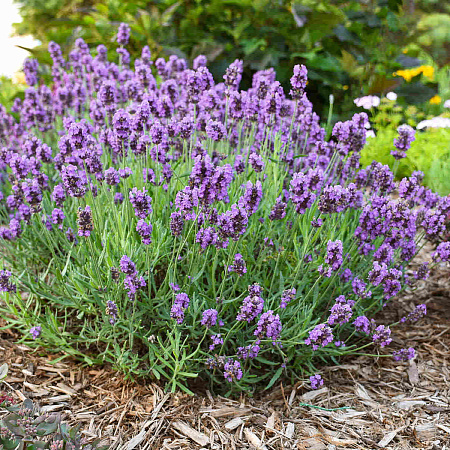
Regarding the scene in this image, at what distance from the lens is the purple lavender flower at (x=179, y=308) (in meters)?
2.08

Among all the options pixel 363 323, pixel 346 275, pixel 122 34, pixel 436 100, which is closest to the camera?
pixel 363 323

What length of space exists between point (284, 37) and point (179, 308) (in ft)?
15.7

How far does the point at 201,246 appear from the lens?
2182mm

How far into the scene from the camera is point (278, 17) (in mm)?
5930

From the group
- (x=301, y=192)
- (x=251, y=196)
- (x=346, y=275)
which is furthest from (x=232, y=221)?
(x=346, y=275)

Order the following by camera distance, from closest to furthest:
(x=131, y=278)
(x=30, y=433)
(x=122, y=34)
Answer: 1. (x=30, y=433)
2. (x=131, y=278)
3. (x=122, y=34)

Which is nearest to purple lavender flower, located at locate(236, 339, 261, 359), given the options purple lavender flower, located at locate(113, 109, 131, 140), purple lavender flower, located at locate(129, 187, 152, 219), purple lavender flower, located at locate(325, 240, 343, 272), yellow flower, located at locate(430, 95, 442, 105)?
purple lavender flower, located at locate(325, 240, 343, 272)

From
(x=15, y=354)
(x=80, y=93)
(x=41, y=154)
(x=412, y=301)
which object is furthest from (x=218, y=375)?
(x=80, y=93)

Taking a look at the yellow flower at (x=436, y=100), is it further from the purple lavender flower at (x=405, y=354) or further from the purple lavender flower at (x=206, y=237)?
the purple lavender flower at (x=206, y=237)

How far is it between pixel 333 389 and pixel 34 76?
2.96 meters

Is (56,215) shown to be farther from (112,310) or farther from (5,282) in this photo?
(112,310)

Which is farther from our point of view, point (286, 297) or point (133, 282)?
point (286, 297)

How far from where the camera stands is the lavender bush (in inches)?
83.8

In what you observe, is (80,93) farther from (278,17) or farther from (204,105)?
(278,17)
